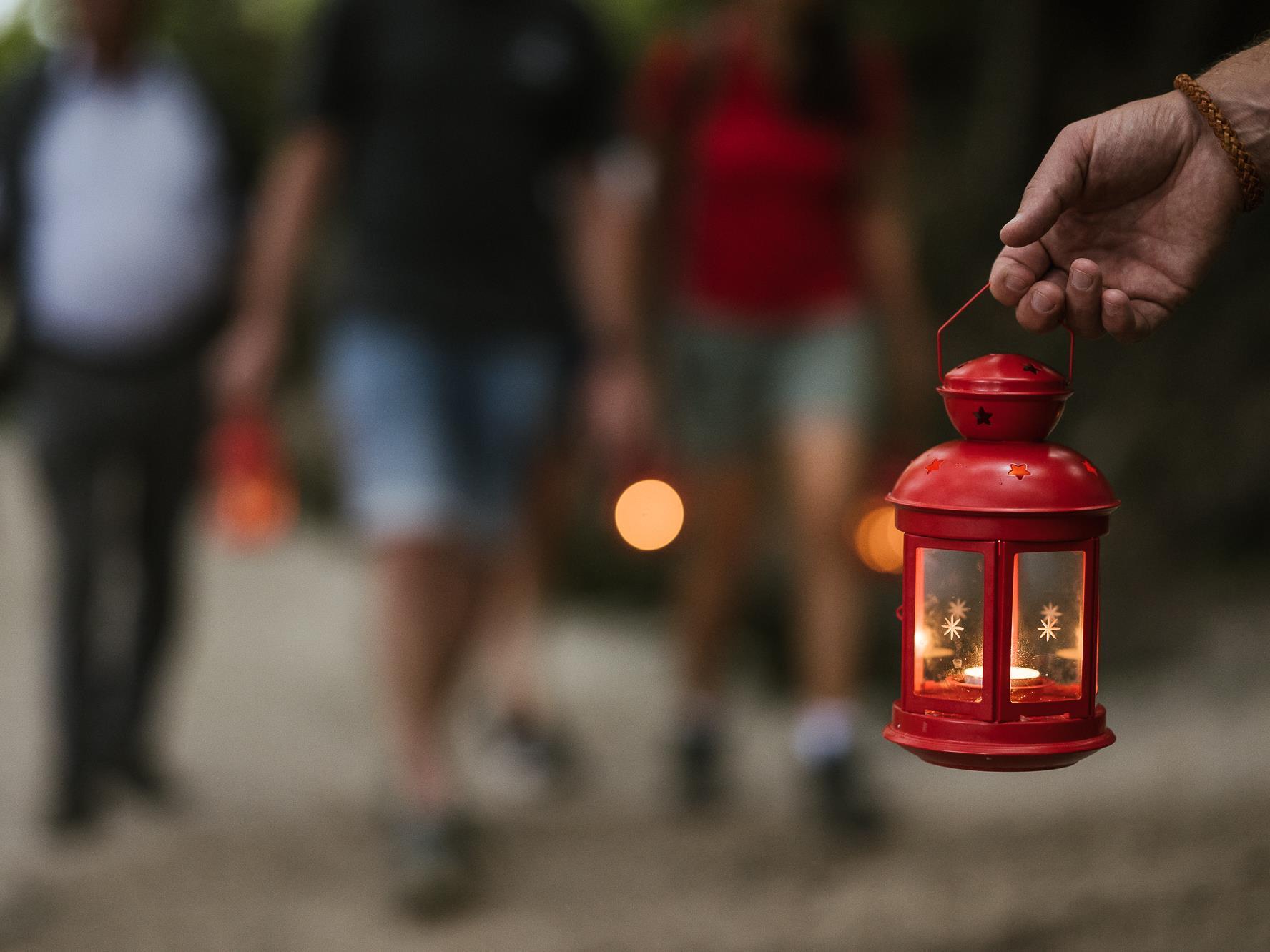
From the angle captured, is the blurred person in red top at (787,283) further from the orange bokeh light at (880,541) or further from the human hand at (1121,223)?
the human hand at (1121,223)

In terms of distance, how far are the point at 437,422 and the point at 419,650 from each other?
53 cm

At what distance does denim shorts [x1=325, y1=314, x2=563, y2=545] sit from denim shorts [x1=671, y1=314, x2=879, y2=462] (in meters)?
0.48

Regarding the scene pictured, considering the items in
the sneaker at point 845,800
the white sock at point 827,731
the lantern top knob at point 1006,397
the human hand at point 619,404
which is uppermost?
the lantern top knob at point 1006,397

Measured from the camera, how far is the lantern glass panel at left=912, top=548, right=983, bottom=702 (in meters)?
1.84

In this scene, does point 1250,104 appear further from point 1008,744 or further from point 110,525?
point 110,525

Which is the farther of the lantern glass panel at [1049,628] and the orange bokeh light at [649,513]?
the orange bokeh light at [649,513]

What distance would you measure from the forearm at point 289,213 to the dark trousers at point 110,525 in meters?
0.55

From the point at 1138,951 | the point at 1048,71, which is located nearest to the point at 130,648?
the point at 1138,951

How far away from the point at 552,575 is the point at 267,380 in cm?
146

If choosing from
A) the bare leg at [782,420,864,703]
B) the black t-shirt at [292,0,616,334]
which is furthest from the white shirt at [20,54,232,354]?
the bare leg at [782,420,864,703]

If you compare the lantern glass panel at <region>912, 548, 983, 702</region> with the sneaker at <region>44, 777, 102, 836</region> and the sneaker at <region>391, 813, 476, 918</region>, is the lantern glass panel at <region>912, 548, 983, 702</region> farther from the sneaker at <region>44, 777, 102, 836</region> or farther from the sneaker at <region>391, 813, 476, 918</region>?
the sneaker at <region>44, 777, 102, 836</region>

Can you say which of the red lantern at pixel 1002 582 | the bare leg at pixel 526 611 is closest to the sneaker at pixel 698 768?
the bare leg at pixel 526 611

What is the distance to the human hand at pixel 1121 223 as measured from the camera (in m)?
1.76

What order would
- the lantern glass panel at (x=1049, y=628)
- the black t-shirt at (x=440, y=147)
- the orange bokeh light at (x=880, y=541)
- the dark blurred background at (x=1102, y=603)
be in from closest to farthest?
the lantern glass panel at (x=1049, y=628)
the dark blurred background at (x=1102, y=603)
the black t-shirt at (x=440, y=147)
the orange bokeh light at (x=880, y=541)
